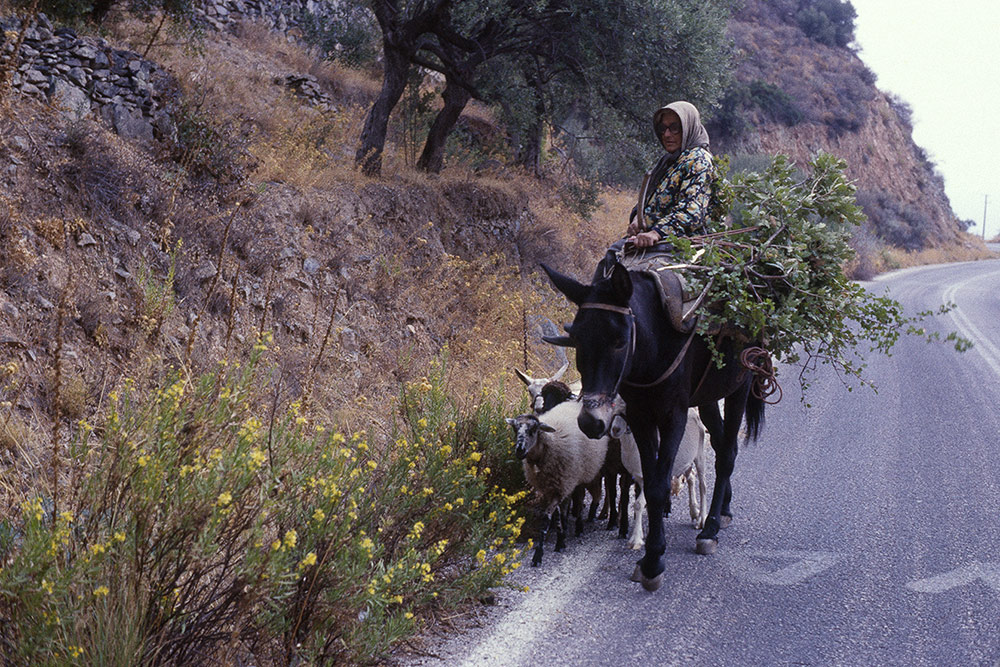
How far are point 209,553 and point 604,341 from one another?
2.37m

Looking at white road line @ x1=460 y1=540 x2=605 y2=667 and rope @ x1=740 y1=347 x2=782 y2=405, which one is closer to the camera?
white road line @ x1=460 y1=540 x2=605 y2=667

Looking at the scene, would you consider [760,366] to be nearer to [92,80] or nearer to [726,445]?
[726,445]

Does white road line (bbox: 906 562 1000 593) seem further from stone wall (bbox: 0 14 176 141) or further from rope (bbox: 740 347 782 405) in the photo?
stone wall (bbox: 0 14 176 141)

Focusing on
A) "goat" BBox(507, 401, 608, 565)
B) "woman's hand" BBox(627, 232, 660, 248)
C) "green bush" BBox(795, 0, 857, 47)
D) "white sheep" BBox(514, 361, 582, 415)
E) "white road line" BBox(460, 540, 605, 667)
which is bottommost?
"white road line" BBox(460, 540, 605, 667)

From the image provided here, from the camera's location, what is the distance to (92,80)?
916 centimetres

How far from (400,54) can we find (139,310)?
7812mm

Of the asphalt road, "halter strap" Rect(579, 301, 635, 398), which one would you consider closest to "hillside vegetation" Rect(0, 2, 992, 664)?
the asphalt road

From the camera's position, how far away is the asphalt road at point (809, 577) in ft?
13.2

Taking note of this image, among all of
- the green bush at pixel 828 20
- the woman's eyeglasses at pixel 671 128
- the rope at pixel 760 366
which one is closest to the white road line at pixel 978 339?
the rope at pixel 760 366

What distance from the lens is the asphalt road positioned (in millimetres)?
4031

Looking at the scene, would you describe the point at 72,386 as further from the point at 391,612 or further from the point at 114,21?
the point at 114,21

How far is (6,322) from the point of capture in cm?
611

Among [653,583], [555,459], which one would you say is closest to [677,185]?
[555,459]

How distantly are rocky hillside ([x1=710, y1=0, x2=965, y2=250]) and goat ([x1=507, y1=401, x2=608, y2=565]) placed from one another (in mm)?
35190
